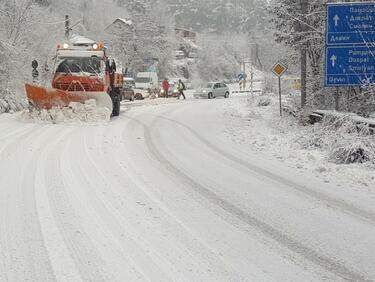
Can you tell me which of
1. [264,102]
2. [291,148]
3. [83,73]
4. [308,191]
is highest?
[83,73]

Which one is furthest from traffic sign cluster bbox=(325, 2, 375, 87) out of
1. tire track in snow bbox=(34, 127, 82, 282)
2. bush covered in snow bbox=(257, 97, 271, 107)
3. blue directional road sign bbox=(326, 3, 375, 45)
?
bush covered in snow bbox=(257, 97, 271, 107)

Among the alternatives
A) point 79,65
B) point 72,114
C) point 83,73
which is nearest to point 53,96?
point 72,114

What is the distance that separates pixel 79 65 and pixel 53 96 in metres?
2.32

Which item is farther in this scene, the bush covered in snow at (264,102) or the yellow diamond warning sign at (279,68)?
the bush covered in snow at (264,102)

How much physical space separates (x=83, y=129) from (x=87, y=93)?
299cm

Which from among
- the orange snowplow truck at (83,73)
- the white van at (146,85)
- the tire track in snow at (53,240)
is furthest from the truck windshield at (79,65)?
the white van at (146,85)

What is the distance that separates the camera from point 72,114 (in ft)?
56.4

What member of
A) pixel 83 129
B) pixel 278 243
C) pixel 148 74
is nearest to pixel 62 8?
pixel 148 74

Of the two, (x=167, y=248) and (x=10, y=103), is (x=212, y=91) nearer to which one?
(x=10, y=103)

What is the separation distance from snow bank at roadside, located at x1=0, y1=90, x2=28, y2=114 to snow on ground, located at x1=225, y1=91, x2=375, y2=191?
1012 centimetres

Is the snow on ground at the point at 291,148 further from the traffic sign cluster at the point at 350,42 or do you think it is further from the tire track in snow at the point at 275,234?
the tire track in snow at the point at 275,234

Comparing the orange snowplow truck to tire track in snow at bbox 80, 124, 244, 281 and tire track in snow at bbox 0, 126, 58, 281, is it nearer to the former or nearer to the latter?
tire track in snow at bbox 0, 126, 58, 281

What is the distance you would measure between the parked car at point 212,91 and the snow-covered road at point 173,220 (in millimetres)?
32820

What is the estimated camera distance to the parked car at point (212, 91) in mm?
43531
